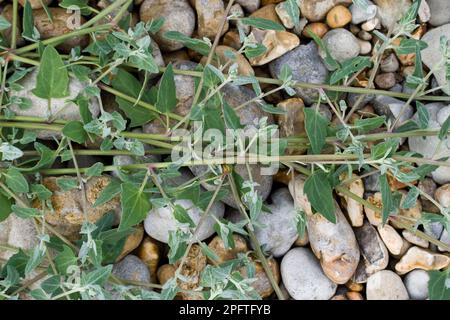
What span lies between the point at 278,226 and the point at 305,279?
6.7 inches

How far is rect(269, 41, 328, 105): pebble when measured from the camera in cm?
180

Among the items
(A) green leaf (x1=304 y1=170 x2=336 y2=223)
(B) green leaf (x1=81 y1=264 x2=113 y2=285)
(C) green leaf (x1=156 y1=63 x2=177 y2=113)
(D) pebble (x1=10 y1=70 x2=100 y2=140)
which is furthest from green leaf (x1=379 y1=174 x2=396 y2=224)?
(D) pebble (x1=10 y1=70 x2=100 y2=140)

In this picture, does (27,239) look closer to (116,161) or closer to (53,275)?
(53,275)

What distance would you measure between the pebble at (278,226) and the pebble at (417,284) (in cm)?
35

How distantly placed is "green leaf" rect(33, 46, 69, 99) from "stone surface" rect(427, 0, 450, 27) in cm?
110

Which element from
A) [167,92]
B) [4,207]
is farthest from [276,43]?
[4,207]

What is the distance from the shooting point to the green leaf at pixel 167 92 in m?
1.47

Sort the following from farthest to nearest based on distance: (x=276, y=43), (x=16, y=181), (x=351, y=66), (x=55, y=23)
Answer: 1. (x=276, y=43)
2. (x=55, y=23)
3. (x=351, y=66)
4. (x=16, y=181)

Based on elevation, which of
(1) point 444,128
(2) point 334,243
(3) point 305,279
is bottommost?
(3) point 305,279

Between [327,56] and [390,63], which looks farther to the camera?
[390,63]

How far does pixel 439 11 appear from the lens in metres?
1.87

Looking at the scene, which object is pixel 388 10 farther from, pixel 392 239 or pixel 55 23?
pixel 55 23

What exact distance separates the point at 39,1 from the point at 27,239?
0.64 m

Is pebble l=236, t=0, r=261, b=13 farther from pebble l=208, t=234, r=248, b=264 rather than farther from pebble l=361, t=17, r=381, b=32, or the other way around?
pebble l=208, t=234, r=248, b=264
